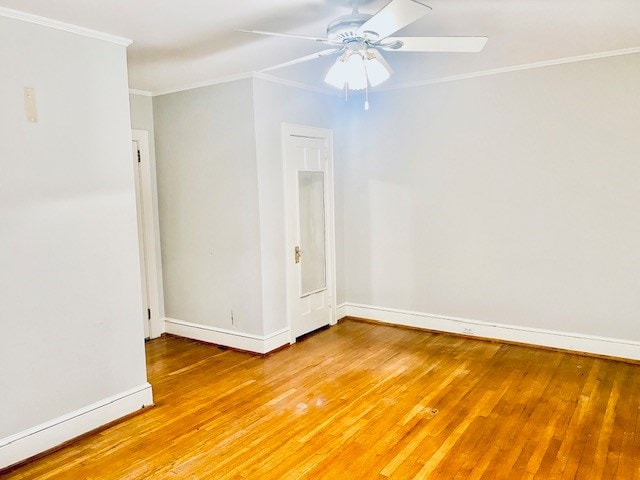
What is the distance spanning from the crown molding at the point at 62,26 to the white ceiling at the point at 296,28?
0.16ft

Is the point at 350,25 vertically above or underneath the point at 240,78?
underneath

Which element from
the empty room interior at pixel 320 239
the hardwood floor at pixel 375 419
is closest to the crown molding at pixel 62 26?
the empty room interior at pixel 320 239

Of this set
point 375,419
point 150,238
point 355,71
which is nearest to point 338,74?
point 355,71

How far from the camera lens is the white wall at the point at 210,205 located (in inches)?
171

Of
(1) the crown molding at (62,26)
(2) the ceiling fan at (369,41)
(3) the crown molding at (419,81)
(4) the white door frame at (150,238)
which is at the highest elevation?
(3) the crown molding at (419,81)

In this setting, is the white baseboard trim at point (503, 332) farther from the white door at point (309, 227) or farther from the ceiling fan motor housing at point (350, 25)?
the ceiling fan motor housing at point (350, 25)

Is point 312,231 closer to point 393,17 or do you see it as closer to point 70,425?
point 70,425

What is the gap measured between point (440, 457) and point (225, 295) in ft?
8.45

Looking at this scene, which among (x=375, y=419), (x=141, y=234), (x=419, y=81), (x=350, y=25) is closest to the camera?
(x=350, y=25)

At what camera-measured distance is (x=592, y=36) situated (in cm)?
340

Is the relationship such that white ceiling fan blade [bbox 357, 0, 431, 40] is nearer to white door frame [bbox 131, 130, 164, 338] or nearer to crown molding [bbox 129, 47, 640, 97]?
crown molding [bbox 129, 47, 640, 97]

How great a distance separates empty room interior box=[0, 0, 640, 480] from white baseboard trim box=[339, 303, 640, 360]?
2cm

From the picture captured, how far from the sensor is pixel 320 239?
5129 millimetres

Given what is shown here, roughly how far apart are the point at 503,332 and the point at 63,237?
3.84 metres
